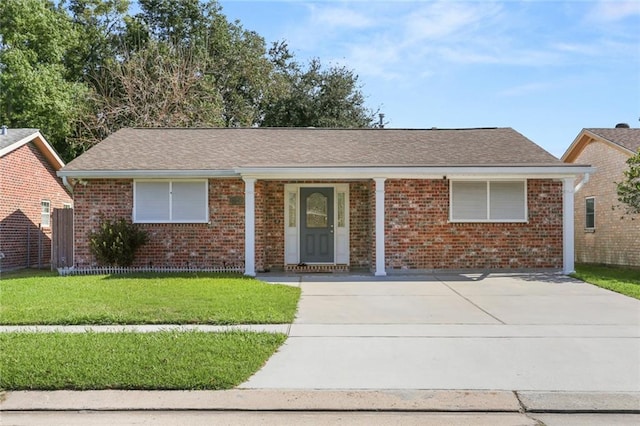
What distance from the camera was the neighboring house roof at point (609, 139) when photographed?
1798cm

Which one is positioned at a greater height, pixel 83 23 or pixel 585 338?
pixel 83 23

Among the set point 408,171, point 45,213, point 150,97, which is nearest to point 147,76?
point 150,97

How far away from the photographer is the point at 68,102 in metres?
27.6

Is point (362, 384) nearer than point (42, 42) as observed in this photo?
Yes

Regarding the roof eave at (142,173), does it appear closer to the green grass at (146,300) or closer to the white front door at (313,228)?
the white front door at (313,228)

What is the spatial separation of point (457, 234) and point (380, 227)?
7.10 feet

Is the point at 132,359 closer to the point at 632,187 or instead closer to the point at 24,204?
the point at 632,187

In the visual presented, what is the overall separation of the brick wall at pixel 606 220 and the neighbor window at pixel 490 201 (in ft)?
15.4

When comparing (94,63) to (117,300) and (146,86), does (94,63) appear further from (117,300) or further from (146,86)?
(117,300)

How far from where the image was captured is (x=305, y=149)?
1650 centimetres

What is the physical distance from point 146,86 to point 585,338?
26440 millimetres

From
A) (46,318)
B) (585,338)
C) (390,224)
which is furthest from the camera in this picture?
(390,224)

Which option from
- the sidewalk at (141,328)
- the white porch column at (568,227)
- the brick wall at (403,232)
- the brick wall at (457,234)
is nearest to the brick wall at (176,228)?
the brick wall at (403,232)

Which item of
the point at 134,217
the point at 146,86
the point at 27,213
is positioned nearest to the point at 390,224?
the point at 134,217
